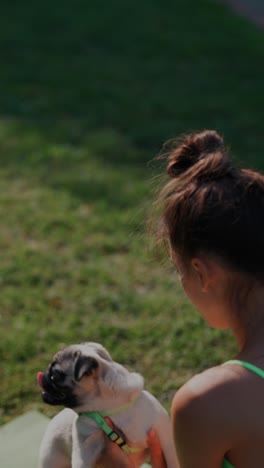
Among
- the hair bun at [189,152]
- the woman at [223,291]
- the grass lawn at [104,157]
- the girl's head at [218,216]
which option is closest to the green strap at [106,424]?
the woman at [223,291]

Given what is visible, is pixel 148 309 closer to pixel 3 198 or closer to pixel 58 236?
pixel 58 236

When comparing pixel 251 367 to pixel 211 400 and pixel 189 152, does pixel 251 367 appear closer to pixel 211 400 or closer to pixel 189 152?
pixel 211 400

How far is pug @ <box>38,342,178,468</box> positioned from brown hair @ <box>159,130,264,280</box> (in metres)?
0.42

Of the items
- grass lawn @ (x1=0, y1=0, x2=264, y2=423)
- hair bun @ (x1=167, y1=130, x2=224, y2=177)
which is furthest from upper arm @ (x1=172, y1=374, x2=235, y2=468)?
grass lawn @ (x1=0, y1=0, x2=264, y2=423)

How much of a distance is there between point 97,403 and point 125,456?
0.62 ft

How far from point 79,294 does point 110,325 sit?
1.15 feet

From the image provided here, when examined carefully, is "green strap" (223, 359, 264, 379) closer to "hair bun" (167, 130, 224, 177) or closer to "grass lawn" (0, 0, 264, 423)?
"hair bun" (167, 130, 224, 177)

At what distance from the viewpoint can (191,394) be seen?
5.80ft

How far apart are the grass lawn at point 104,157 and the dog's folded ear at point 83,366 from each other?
1.17 metres

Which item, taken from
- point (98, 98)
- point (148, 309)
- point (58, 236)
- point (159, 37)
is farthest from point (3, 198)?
point (159, 37)

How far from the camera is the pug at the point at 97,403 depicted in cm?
204

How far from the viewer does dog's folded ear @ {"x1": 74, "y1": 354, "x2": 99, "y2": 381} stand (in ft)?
6.60

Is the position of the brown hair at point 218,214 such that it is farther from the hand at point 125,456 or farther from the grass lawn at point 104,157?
the grass lawn at point 104,157

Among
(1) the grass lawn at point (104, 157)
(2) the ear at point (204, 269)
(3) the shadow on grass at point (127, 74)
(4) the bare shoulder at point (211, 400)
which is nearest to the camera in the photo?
(4) the bare shoulder at point (211, 400)
